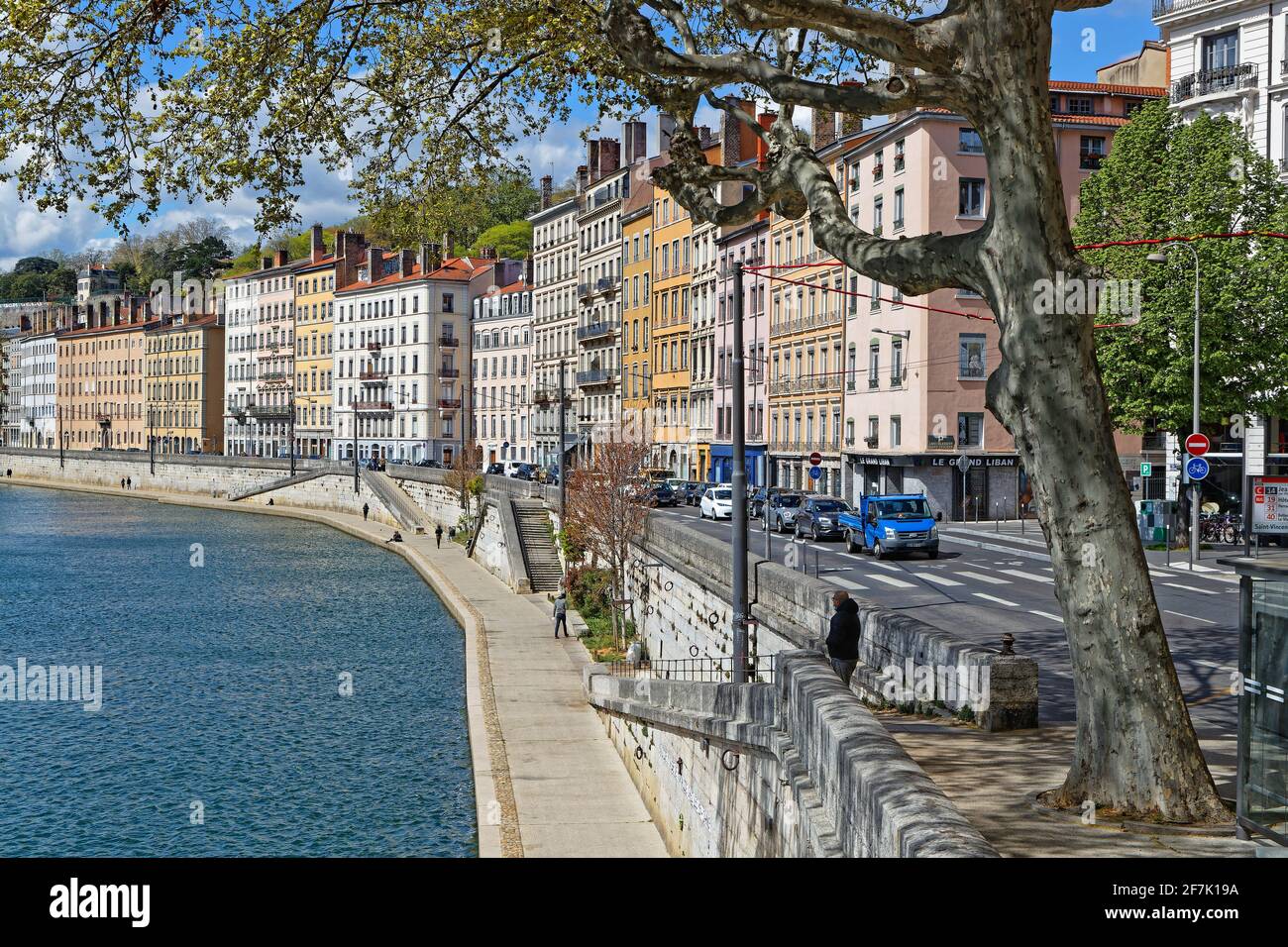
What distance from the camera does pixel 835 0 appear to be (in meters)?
11.0

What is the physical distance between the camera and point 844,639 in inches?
679

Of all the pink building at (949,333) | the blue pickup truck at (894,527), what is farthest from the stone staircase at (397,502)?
the blue pickup truck at (894,527)

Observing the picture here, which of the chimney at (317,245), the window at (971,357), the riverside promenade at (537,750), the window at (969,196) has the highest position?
the chimney at (317,245)

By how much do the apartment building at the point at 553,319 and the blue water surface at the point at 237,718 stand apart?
142 ft

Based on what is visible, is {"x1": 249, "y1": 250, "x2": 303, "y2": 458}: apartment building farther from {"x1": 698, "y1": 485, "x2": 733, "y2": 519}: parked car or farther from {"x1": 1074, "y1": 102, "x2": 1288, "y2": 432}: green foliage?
{"x1": 1074, "y1": 102, "x2": 1288, "y2": 432}: green foliage

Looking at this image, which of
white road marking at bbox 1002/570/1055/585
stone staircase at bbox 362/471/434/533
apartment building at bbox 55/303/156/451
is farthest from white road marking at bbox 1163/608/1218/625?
apartment building at bbox 55/303/156/451

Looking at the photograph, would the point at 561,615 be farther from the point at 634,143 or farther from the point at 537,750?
the point at 634,143

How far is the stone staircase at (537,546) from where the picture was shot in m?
57.9

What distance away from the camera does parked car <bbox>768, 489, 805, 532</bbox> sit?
179ft

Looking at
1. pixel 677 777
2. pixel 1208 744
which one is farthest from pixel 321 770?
pixel 1208 744

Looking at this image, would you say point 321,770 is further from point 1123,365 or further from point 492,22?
point 1123,365

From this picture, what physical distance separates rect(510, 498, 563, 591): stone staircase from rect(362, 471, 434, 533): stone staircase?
2314 centimetres

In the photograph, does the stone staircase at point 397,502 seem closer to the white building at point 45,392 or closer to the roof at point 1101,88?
the roof at point 1101,88
